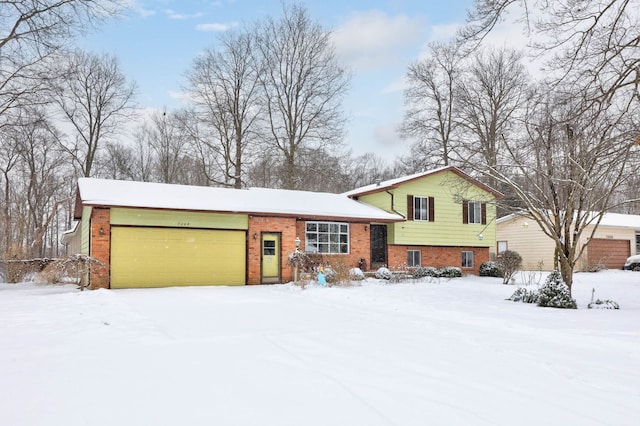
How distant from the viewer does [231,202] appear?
17391 millimetres

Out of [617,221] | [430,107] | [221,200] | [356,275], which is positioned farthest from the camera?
[430,107]

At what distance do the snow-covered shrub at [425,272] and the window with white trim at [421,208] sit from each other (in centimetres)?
260

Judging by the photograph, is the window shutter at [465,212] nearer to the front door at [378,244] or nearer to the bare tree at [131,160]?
the front door at [378,244]

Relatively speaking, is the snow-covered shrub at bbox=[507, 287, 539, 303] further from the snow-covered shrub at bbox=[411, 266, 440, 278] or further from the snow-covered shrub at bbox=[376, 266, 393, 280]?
the snow-covered shrub at bbox=[411, 266, 440, 278]

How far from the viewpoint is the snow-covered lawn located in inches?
144

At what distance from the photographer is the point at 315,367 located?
5.02m

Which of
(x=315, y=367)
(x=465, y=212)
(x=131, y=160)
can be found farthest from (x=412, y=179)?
(x=131, y=160)

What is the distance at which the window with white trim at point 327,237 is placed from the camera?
1891cm

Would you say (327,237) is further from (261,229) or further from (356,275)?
(261,229)

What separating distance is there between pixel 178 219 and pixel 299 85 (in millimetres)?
16563

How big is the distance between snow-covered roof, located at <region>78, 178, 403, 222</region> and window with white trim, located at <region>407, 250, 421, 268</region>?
229cm

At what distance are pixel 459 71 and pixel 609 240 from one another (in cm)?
1434

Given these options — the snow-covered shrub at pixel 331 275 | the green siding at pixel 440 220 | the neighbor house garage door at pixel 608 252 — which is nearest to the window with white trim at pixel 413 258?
the green siding at pixel 440 220

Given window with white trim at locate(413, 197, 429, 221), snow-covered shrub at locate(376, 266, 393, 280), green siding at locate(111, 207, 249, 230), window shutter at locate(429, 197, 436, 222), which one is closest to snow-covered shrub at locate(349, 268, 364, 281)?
snow-covered shrub at locate(376, 266, 393, 280)
